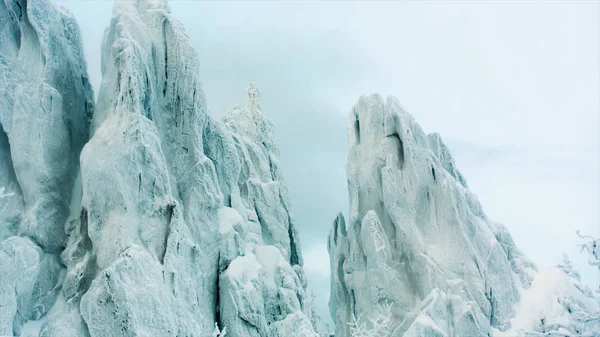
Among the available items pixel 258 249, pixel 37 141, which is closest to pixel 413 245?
pixel 258 249

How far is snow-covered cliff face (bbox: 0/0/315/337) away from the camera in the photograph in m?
23.7

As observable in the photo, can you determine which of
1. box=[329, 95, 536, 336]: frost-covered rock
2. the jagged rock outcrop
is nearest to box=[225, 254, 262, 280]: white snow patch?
the jagged rock outcrop

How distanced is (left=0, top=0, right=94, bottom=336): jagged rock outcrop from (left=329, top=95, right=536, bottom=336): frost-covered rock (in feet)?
64.1

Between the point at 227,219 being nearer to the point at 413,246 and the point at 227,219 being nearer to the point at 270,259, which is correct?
the point at 270,259

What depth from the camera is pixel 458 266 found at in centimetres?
3853

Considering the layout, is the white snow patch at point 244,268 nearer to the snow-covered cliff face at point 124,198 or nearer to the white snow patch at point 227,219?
the snow-covered cliff face at point 124,198

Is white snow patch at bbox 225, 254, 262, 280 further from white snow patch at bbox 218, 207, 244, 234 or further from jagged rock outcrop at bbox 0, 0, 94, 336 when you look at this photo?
jagged rock outcrop at bbox 0, 0, 94, 336

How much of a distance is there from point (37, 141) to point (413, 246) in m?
22.8

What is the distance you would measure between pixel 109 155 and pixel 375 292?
20190 millimetres

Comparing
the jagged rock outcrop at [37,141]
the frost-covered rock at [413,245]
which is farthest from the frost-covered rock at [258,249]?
the jagged rock outcrop at [37,141]

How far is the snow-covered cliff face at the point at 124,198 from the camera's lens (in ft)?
77.6

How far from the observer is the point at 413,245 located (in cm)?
3903

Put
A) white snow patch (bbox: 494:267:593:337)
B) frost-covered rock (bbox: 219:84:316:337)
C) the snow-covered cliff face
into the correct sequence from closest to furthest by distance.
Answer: the snow-covered cliff face, frost-covered rock (bbox: 219:84:316:337), white snow patch (bbox: 494:267:593:337)

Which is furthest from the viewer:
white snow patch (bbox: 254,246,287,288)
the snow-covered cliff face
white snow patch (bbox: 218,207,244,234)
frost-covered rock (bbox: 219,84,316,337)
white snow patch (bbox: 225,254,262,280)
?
white snow patch (bbox: 254,246,287,288)
